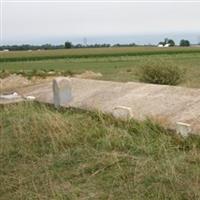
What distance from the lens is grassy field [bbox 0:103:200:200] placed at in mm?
4969

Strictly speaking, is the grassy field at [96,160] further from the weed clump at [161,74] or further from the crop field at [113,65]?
the crop field at [113,65]

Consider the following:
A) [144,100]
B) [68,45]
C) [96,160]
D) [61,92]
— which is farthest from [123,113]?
[68,45]

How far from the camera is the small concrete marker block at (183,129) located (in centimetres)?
677

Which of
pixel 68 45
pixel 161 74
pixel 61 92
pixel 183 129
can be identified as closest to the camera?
pixel 183 129

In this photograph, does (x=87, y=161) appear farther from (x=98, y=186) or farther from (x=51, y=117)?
(x=51, y=117)

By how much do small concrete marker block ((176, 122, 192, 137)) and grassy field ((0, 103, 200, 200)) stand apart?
120mm

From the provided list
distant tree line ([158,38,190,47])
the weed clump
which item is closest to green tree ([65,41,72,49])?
distant tree line ([158,38,190,47])

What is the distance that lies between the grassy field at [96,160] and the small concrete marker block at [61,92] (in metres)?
2.27

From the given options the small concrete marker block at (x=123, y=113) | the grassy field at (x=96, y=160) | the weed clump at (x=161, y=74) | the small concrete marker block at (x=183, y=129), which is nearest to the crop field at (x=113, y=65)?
the weed clump at (x=161, y=74)

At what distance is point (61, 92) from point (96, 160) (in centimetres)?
501

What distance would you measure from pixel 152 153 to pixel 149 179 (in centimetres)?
94

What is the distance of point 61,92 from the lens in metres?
10.8

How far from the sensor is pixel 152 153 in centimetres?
596

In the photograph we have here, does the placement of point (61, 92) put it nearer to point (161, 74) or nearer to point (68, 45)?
point (161, 74)
